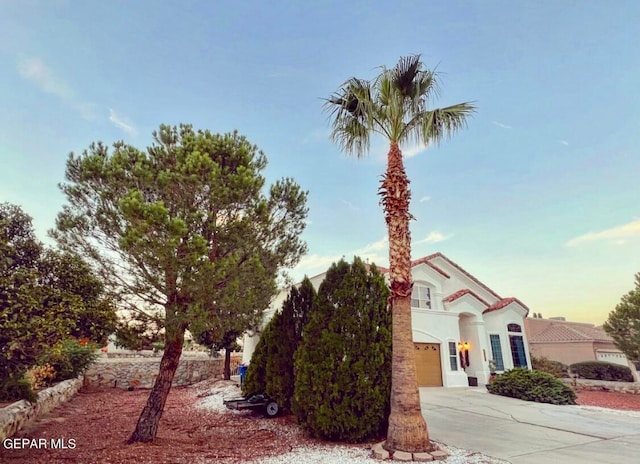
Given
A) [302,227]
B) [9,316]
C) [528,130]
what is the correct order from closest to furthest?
[9,316], [302,227], [528,130]

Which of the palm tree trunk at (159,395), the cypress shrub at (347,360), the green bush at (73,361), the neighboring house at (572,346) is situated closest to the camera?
the palm tree trunk at (159,395)

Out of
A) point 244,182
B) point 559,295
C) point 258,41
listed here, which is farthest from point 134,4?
point 559,295

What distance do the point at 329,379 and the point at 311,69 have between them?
11.0 m

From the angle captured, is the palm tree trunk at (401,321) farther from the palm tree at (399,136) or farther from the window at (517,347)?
the window at (517,347)

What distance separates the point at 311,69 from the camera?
13.0 meters

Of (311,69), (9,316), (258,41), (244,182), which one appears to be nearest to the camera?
(9,316)

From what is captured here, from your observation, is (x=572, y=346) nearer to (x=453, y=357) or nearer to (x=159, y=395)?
(x=453, y=357)

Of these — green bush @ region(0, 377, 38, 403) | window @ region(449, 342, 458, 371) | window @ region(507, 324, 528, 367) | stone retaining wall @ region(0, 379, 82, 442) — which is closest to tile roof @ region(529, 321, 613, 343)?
window @ region(507, 324, 528, 367)

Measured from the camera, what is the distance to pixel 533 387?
14320 mm

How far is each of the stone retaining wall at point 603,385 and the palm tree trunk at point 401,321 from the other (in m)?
17.4

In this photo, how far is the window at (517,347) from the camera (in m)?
A: 21.4

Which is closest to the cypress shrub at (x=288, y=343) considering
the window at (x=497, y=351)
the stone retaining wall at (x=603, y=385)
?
the window at (x=497, y=351)

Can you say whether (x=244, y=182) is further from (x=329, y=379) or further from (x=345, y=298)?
(x=329, y=379)

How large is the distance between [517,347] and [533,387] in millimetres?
8213
